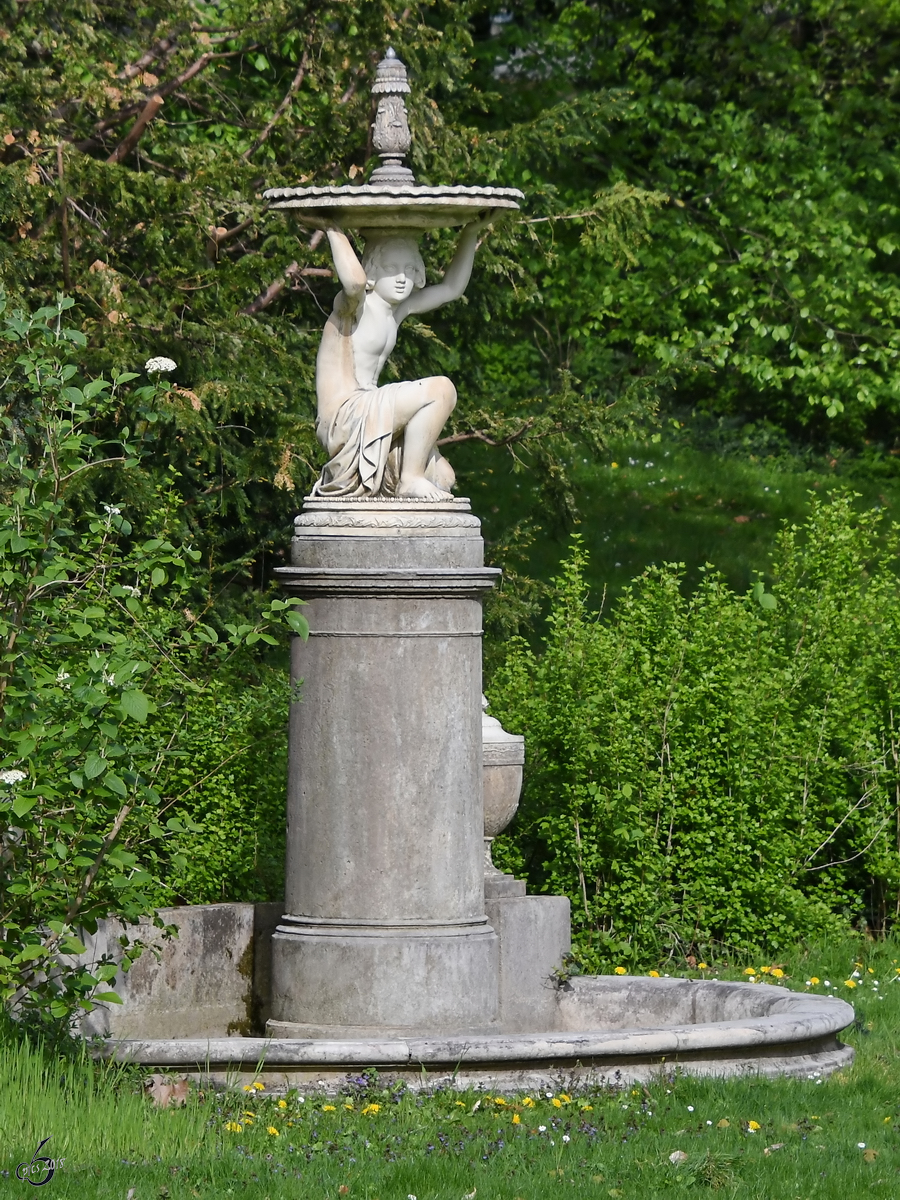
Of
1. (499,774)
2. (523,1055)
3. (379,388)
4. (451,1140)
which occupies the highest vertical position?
(379,388)

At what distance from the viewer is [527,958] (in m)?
7.07

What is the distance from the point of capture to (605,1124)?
17.7 ft

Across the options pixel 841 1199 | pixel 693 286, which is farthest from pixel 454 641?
pixel 693 286

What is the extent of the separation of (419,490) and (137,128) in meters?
4.89

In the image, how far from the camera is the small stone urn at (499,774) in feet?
24.7

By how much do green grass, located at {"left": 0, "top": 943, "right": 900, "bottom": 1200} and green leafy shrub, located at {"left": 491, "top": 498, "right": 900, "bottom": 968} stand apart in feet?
8.29

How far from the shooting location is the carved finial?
22.5ft

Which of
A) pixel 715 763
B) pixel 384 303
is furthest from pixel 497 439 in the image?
pixel 384 303

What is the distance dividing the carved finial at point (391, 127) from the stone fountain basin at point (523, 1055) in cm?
300

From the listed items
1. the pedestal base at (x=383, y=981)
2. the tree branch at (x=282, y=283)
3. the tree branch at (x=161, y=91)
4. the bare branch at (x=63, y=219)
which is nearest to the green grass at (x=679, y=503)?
the tree branch at (x=282, y=283)

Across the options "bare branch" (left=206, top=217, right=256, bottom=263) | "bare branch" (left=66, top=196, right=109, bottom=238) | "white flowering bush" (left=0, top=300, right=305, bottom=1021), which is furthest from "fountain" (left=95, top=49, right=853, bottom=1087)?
"bare branch" (left=206, top=217, right=256, bottom=263)

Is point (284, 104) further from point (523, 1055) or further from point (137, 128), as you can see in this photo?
point (523, 1055)

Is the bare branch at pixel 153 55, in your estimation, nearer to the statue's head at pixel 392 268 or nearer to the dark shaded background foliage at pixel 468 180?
the dark shaded background foliage at pixel 468 180

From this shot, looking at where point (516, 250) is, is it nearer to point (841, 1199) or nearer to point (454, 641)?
point (454, 641)
